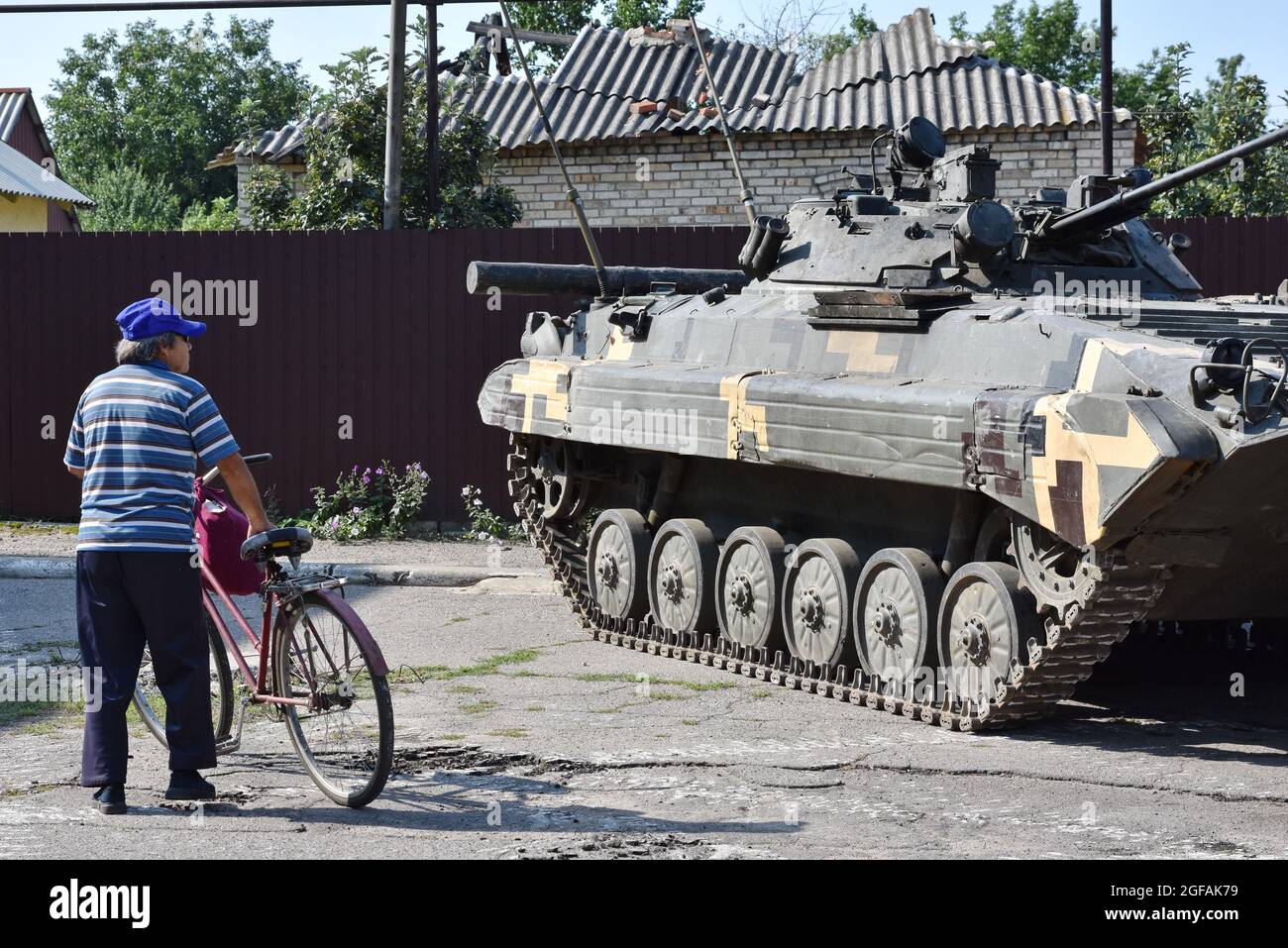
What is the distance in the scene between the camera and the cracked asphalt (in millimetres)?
5840

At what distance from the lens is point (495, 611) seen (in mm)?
11461

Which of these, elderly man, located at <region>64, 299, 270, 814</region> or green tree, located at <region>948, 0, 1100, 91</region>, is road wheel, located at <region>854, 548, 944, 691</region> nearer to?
elderly man, located at <region>64, 299, 270, 814</region>

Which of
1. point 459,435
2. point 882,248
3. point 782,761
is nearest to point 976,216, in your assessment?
point 882,248

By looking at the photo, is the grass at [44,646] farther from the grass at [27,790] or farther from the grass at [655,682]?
the grass at [27,790]

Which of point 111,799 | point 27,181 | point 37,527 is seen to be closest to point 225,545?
point 111,799

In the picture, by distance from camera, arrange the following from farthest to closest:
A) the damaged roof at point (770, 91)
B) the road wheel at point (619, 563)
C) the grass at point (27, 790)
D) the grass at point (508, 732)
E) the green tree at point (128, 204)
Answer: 1. the green tree at point (128, 204)
2. the damaged roof at point (770, 91)
3. the road wheel at point (619, 563)
4. the grass at point (508, 732)
5. the grass at point (27, 790)

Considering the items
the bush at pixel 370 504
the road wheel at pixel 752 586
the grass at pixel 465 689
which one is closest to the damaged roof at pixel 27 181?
the bush at pixel 370 504

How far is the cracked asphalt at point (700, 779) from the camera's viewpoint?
584cm

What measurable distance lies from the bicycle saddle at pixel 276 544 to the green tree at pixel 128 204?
39117 millimetres

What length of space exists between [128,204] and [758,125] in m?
29.6

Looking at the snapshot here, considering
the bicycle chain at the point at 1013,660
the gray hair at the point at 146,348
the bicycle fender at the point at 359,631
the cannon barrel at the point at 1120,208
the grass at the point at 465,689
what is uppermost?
the cannon barrel at the point at 1120,208

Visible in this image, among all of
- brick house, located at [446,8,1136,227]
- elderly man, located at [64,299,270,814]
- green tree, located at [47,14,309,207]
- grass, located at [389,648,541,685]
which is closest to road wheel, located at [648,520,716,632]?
grass, located at [389,648,541,685]

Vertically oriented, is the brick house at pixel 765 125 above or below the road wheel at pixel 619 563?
above
